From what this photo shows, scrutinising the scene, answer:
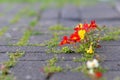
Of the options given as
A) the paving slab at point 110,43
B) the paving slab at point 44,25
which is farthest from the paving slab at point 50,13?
the paving slab at point 110,43

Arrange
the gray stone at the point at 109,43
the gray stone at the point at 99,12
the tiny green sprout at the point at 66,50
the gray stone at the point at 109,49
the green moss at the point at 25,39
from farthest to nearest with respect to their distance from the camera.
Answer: the gray stone at the point at 99,12 → the green moss at the point at 25,39 → the gray stone at the point at 109,43 → the gray stone at the point at 109,49 → the tiny green sprout at the point at 66,50

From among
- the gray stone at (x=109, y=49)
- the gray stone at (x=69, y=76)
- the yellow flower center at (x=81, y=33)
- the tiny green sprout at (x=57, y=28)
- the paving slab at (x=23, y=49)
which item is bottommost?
the gray stone at (x=69, y=76)

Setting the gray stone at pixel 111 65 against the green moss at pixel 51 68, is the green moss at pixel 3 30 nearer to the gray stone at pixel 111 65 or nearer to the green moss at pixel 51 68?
the green moss at pixel 51 68

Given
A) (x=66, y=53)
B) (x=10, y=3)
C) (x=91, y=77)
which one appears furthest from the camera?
(x=10, y=3)

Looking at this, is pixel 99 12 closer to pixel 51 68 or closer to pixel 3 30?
pixel 3 30

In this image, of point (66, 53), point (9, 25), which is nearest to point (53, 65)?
point (66, 53)

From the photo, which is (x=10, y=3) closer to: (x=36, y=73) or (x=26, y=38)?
(x=26, y=38)

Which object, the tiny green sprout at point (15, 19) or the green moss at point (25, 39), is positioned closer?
the green moss at point (25, 39)
